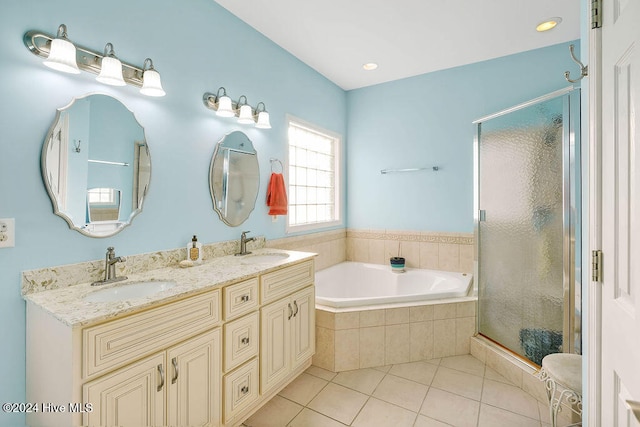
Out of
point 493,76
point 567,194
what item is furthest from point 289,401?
point 493,76

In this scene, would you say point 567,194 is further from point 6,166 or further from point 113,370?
point 6,166

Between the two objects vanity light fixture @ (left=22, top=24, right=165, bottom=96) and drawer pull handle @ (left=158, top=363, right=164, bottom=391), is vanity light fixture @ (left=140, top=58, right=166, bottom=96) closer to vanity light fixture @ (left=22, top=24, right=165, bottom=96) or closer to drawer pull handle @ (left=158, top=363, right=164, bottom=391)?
vanity light fixture @ (left=22, top=24, right=165, bottom=96)

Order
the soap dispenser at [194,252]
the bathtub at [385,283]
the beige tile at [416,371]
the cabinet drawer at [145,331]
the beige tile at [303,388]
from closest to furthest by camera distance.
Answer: the cabinet drawer at [145,331]
the soap dispenser at [194,252]
the beige tile at [303,388]
the beige tile at [416,371]
the bathtub at [385,283]

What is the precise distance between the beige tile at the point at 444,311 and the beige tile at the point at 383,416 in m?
0.88

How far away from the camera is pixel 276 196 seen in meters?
2.57

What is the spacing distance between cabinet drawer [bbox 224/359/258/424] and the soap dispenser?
0.69 meters

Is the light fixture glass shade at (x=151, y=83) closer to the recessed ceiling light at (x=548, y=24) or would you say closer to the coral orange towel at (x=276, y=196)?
the coral orange towel at (x=276, y=196)

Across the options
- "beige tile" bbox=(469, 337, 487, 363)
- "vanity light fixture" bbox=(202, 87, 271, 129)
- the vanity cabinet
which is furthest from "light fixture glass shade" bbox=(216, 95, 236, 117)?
"beige tile" bbox=(469, 337, 487, 363)

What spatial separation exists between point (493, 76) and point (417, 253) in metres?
1.97

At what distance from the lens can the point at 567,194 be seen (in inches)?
78.1

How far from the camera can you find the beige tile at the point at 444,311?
2551 mm

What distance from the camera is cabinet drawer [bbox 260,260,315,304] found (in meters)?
1.84

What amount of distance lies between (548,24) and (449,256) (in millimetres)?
2177

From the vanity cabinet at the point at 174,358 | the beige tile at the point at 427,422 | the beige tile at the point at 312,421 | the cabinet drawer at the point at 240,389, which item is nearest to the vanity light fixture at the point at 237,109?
the vanity cabinet at the point at 174,358
